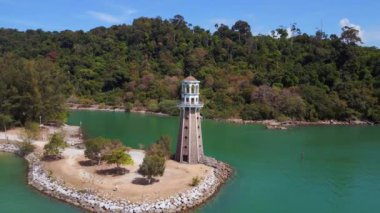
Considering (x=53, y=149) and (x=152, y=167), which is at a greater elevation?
(x=53, y=149)

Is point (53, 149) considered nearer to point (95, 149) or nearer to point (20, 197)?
point (95, 149)

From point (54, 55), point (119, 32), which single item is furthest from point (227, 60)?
point (54, 55)

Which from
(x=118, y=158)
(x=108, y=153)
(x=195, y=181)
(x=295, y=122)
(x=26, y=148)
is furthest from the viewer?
(x=295, y=122)

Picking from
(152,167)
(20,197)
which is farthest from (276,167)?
(20,197)

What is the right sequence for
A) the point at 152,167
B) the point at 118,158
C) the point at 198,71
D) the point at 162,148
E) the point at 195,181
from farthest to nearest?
the point at 198,71 → the point at 162,148 → the point at 118,158 → the point at 195,181 → the point at 152,167

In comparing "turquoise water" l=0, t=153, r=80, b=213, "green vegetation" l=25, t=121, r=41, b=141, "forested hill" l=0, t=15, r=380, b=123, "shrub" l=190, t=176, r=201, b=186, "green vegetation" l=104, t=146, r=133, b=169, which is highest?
"forested hill" l=0, t=15, r=380, b=123

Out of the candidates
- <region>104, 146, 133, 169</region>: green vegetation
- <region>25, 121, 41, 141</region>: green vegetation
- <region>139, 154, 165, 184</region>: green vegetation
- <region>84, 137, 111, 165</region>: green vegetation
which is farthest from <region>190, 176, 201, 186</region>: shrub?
<region>25, 121, 41, 141</region>: green vegetation

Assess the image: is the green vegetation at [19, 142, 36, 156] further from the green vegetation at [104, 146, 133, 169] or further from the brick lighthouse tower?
the brick lighthouse tower
